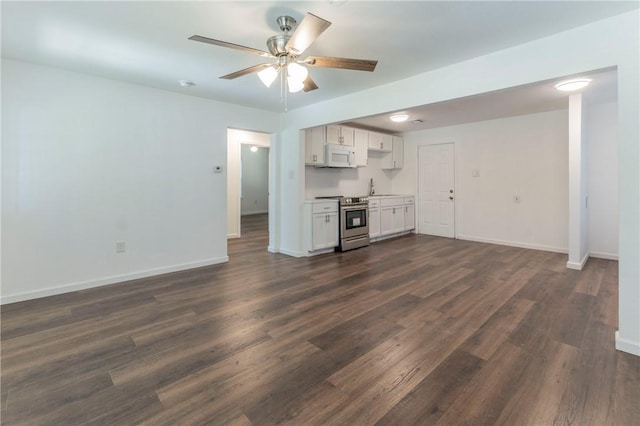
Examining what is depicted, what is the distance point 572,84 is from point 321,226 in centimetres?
389

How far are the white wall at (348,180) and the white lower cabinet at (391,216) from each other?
0.73 m

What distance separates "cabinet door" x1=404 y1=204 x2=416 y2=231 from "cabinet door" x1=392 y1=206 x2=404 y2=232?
0.46ft

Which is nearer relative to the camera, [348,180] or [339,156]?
[339,156]

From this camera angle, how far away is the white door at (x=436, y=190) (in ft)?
21.5

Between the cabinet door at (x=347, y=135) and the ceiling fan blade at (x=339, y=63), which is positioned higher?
→ the cabinet door at (x=347, y=135)

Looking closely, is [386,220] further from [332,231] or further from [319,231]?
[319,231]

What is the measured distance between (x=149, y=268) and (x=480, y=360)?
12.9 ft

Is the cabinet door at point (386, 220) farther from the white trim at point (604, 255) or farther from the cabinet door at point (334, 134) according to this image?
the white trim at point (604, 255)

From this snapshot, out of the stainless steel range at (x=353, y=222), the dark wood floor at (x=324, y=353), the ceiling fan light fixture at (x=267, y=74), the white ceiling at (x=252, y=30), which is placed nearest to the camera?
the dark wood floor at (x=324, y=353)

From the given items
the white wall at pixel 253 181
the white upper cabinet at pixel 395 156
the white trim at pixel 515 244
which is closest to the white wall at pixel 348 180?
the white upper cabinet at pixel 395 156

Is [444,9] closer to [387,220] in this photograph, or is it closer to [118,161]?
[118,161]

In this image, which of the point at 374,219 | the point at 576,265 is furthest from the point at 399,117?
the point at 576,265

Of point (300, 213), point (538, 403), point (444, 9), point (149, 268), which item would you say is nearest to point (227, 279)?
point (149, 268)

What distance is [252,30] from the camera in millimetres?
2383
